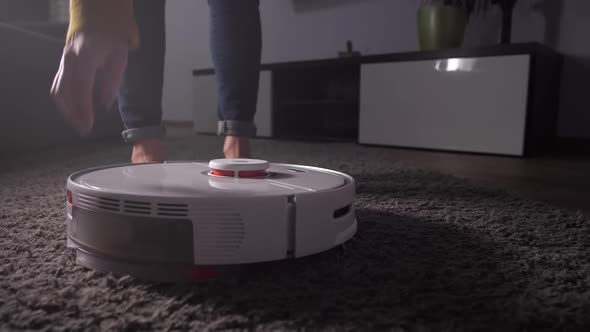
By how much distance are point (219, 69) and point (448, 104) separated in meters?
1.26

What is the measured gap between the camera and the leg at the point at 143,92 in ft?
3.09

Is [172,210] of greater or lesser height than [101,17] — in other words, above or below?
below

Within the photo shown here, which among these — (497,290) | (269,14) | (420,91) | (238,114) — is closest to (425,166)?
(420,91)

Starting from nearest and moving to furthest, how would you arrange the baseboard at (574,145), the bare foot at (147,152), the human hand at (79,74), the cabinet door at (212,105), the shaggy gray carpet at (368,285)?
the shaggy gray carpet at (368,285), the human hand at (79,74), the bare foot at (147,152), the baseboard at (574,145), the cabinet door at (212,105)

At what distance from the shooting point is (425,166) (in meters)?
1.47

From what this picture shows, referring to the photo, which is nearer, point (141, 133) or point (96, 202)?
point (96, 202)

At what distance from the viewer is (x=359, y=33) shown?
261cm

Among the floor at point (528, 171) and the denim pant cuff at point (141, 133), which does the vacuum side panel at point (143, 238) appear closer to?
the denim pant cuff at point (141, 133)

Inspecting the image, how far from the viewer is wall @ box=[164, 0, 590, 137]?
198cm

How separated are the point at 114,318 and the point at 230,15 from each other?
29.3 inches

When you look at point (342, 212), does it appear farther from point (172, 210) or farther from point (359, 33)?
point (359, 33)

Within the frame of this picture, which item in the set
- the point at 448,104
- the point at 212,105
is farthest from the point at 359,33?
the point at 212,105

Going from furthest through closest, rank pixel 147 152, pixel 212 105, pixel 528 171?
pixel 212 105 → pixel 528 171 → pixel 147 152

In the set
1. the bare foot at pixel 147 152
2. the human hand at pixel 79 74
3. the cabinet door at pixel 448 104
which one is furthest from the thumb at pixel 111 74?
the cabinet door at pixel 448 104
